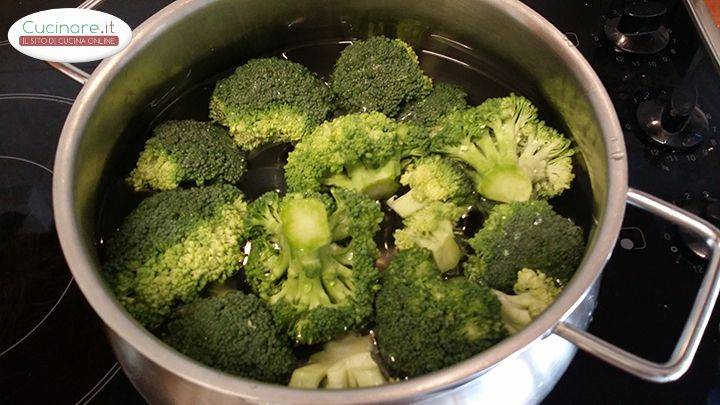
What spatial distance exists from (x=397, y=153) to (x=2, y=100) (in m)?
0.85

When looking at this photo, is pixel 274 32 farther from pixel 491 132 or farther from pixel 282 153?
pixel 491 132

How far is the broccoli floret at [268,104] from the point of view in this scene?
Answer: 125 cm

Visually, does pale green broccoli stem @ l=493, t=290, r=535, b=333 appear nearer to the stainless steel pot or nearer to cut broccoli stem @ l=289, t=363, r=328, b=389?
the stainless steel pot

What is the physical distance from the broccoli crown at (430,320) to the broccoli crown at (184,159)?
0.41m

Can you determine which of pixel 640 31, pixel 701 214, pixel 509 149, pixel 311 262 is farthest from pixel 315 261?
pixel 640 31

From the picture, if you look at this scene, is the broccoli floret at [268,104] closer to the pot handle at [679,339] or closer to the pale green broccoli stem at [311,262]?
the pale green broccoli stem at [311,262]

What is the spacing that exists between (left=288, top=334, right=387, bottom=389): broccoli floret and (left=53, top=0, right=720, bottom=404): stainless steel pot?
162 millimetres

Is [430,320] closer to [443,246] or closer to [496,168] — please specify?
[443,246]

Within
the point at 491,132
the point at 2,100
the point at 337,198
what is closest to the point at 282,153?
the point at 337,198

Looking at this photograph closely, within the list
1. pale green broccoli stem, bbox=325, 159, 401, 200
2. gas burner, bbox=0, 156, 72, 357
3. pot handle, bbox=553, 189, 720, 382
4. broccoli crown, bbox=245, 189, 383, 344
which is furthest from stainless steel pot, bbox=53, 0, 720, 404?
pale green broccoli stem, bbox=325, 159, 401, 200

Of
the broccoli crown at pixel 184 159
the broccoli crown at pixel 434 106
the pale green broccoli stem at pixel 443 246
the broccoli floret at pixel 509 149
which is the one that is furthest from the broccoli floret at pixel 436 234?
the broccoli crown at pixel 184 159

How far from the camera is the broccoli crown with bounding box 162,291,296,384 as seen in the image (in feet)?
3.15

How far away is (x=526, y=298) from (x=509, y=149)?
0.94 feet

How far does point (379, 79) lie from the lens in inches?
50.8
